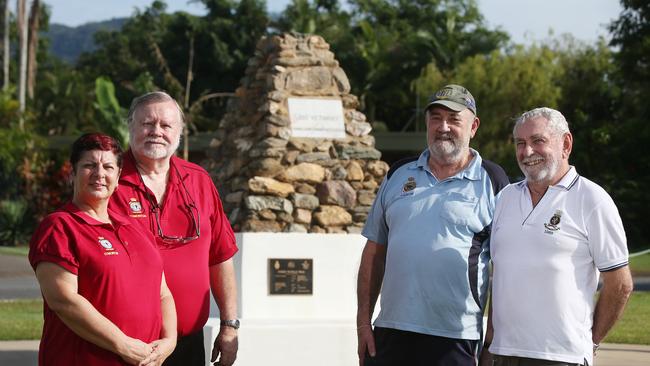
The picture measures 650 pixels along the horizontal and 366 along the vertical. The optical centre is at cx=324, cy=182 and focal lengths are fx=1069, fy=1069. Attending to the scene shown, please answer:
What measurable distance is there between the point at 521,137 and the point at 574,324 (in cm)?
76

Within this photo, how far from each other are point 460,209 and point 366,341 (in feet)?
2.34

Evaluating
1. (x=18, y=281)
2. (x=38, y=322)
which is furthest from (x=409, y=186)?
(x=18, y=281)

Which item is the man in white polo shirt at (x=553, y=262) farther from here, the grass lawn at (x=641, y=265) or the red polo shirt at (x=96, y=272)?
the grass lawn at (x=641, y=265)

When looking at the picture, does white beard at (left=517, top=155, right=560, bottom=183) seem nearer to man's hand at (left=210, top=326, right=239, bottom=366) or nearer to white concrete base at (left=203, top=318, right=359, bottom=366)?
man's hand at (left=210, top=326, right=239, bottom=366)

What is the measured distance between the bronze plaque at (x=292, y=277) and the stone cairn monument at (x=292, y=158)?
1209mm

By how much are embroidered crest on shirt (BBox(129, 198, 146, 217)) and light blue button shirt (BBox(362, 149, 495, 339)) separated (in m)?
1.07

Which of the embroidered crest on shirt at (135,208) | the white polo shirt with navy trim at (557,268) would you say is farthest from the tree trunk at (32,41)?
the white polo shirt with navy trim at (557,268)

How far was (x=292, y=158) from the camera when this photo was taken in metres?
9.76

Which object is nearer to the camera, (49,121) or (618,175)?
(618,175)

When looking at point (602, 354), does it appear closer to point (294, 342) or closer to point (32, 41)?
point (294, 342)

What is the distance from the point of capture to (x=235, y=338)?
4.95m

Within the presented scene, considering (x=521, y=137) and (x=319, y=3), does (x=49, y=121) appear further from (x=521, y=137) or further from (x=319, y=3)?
(x=521, y=137)

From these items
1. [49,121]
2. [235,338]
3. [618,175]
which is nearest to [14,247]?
[49,121]

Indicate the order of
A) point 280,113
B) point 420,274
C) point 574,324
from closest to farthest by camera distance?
point 574,324, point 420,274, point 280,113
